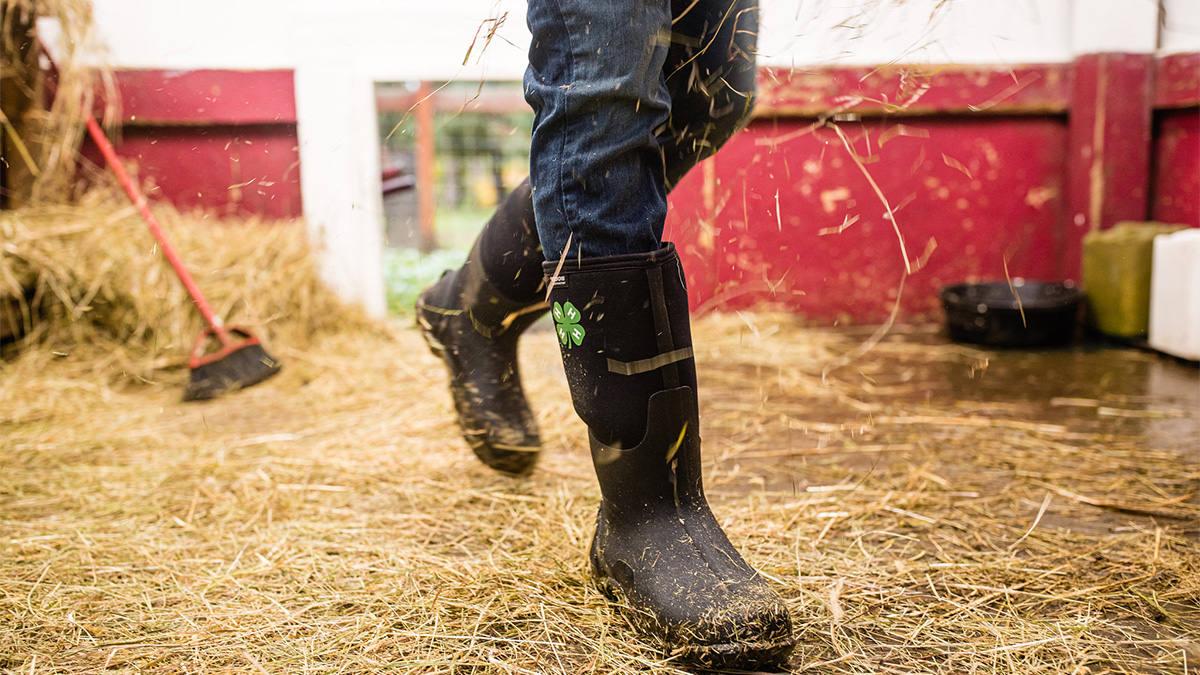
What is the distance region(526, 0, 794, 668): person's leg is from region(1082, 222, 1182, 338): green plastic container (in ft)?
6.23

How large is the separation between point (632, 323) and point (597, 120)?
0.19 meters

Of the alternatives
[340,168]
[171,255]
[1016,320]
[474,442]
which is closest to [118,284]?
[171,255]

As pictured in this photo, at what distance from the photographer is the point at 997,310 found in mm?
2314

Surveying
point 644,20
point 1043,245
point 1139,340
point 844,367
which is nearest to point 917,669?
point 644,20

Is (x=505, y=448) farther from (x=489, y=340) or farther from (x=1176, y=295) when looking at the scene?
(x=1176, y=295)

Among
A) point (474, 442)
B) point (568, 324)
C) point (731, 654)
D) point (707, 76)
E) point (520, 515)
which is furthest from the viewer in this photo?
point (474, 442)

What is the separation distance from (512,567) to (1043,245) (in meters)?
2.29

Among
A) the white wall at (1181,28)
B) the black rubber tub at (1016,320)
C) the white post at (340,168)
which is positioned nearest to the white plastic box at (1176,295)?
the black rubber tub at (1016,320)

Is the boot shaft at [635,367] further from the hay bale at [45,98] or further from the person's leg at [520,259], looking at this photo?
the hay bale at [45,98]

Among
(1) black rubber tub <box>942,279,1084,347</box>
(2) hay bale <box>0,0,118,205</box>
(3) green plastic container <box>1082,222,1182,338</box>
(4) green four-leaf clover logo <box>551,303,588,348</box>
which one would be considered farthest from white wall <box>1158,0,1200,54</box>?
(2) hay bale <box>0,0,118,205</box>

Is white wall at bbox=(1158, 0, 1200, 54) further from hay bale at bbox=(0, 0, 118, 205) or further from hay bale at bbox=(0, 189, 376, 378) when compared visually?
hay bale at bbox=(0, 0, 118, 205)

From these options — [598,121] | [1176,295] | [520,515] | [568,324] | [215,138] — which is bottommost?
[520,515]

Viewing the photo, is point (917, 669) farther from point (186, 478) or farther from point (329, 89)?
point (329, 89)

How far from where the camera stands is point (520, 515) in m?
1.19
